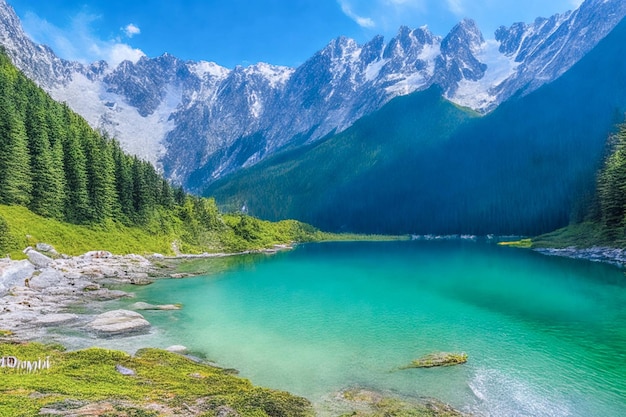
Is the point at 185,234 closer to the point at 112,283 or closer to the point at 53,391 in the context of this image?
the point at 112,283

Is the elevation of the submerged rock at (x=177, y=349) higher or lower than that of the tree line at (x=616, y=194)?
lower

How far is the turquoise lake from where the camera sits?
76.7 feet

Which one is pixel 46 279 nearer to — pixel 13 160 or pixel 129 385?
pixel 13 160

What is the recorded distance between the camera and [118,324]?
113ft

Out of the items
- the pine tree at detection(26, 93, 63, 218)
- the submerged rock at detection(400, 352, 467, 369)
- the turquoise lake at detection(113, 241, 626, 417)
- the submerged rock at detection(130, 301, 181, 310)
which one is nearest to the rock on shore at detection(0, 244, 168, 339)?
the submerged rock at detection(130, 301, 181, 310)

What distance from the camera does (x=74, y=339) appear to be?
30469mm

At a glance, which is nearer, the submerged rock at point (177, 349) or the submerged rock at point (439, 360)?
the submerged rock at point (439, 360)

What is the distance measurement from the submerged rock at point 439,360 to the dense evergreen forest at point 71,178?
61.1 m

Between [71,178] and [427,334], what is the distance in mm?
85618

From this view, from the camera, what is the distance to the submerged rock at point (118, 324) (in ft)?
109

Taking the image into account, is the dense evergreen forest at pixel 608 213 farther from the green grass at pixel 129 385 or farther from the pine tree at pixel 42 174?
the pine tree at pixel 42 174

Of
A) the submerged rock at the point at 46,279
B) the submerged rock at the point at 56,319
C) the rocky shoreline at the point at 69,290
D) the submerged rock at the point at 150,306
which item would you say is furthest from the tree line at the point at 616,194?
the submerged rock at the point at 46,279

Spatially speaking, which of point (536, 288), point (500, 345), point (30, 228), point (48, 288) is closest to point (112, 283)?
point (48, 288)

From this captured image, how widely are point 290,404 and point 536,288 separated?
51473mm
